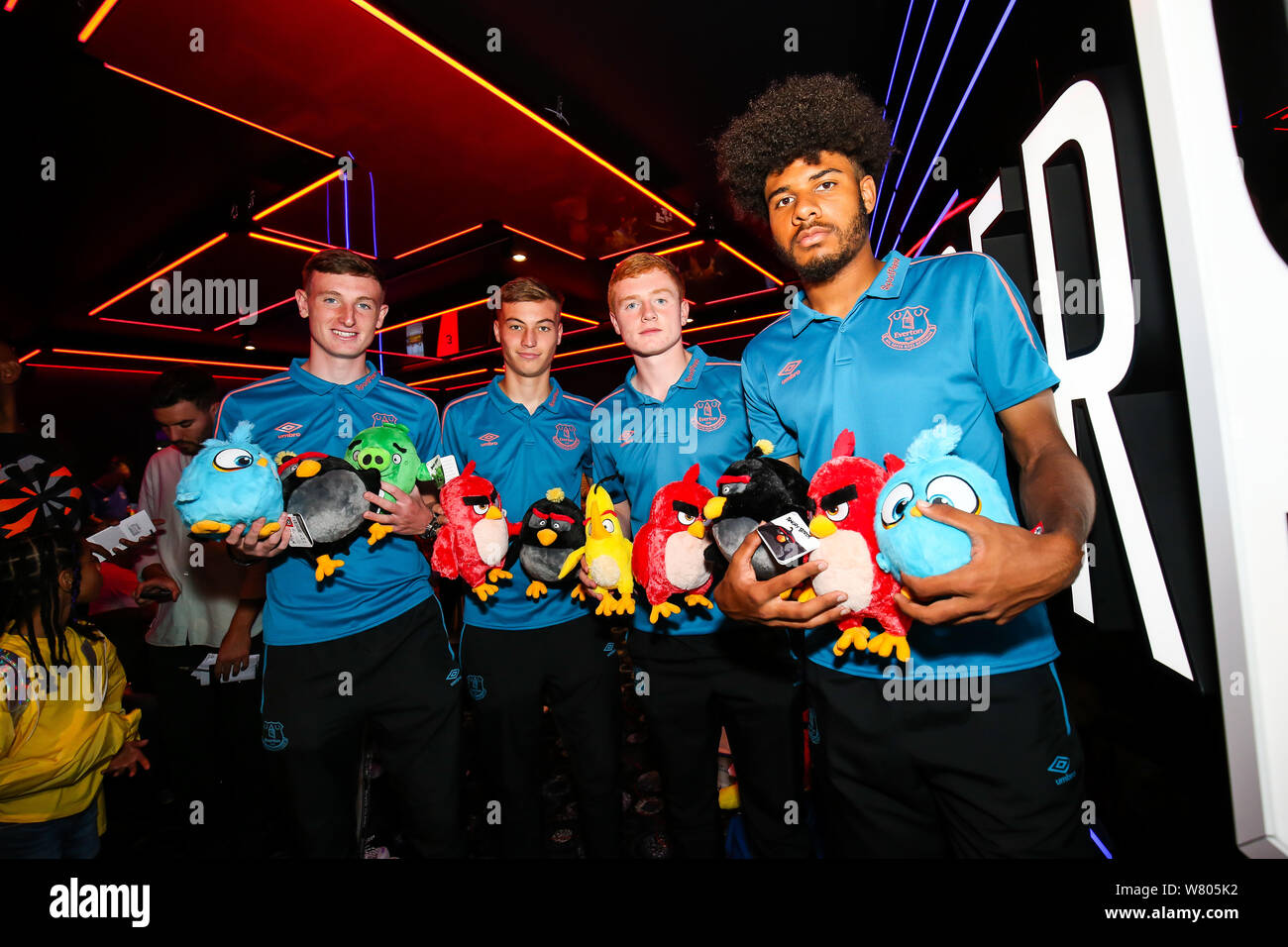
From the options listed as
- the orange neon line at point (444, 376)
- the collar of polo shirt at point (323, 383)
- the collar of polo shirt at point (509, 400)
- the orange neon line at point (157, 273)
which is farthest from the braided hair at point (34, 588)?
the orange neon line at point (444, 376)

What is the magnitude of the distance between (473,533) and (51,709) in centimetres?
124

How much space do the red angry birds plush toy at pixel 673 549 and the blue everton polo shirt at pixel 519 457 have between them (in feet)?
2.12

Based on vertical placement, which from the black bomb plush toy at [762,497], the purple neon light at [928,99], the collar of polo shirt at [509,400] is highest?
the purple neon light at [928,99]

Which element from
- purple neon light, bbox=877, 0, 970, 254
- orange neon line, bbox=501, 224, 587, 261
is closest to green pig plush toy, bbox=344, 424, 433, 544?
purple neon light, bbox=877, 0, 970, 254

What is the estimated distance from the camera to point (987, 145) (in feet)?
5.81

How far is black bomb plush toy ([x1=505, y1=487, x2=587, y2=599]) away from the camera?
155 centimetres

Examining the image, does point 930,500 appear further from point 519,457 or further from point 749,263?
point 749,263

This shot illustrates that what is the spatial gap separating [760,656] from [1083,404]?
1.02 m

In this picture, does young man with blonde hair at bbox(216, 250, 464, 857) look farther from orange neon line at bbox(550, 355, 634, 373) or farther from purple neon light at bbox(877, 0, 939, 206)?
orange neon line at bbox(550, 355, 634, 373)

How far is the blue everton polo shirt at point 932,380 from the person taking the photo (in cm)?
115

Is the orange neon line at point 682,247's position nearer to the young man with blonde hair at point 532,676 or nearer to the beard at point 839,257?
the young man with blonde hair at point 532,676

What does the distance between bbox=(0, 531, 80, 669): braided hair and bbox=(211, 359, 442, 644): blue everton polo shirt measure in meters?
0.53
